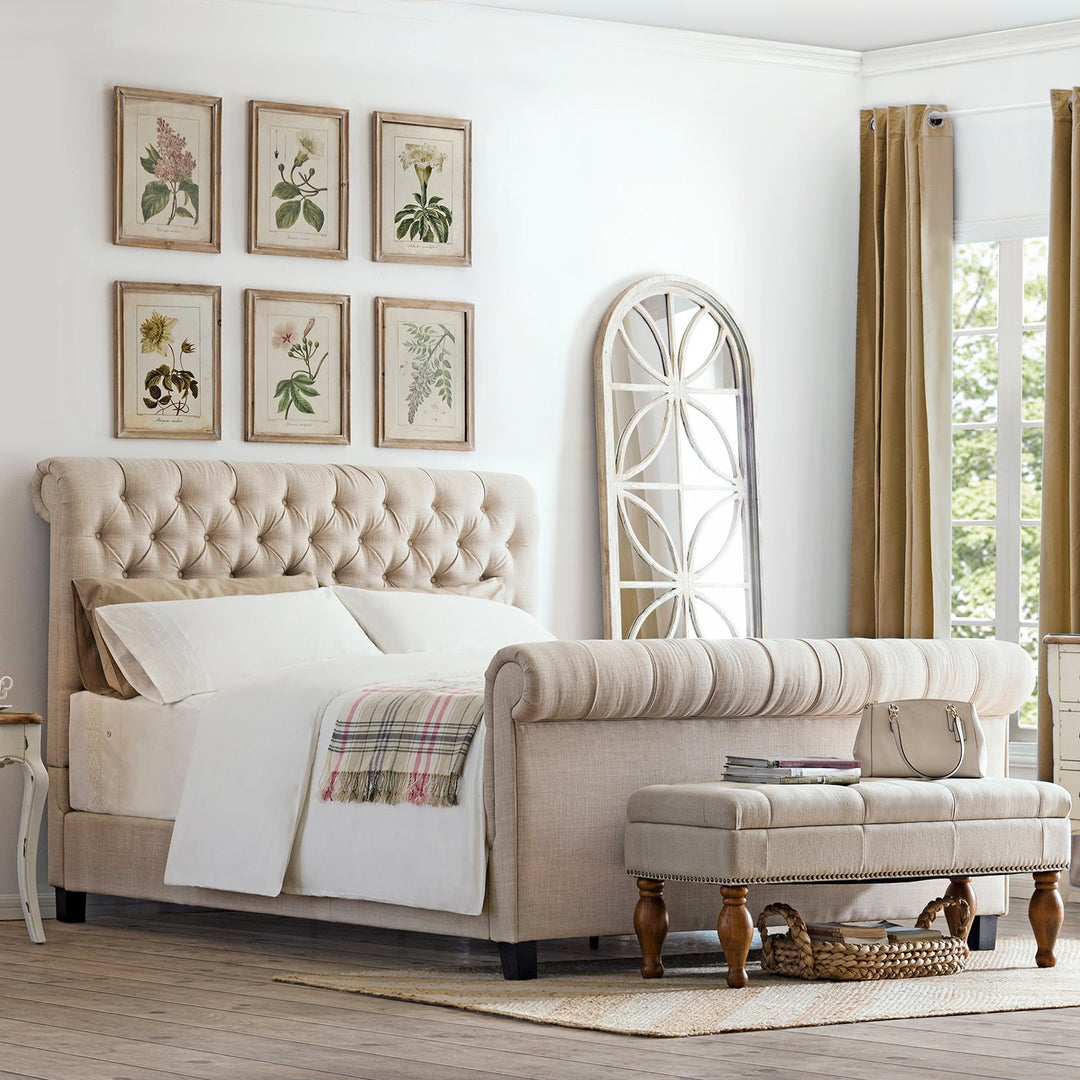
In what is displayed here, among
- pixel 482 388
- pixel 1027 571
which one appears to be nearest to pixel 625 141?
pixel 482 388

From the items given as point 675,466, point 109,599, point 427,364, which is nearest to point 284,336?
point 427,364

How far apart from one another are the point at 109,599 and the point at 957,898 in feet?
8.00

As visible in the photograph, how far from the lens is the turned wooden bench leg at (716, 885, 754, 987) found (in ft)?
12.5

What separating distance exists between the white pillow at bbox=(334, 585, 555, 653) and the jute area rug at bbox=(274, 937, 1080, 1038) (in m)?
1.28

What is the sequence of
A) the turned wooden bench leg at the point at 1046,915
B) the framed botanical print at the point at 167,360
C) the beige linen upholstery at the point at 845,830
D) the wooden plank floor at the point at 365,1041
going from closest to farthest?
the wooden plank floor at the point at 365,1041
the beige linen upholstery at the point at 845,830
the turned wooden bench leg at the point at 1046,915
the framed botanical print at the point at 167,360

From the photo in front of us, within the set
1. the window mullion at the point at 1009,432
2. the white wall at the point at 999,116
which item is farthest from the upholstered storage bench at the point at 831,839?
the white wall at the point at 999,116

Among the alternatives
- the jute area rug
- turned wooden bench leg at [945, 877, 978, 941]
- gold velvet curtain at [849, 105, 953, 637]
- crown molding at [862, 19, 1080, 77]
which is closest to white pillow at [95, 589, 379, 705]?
the jute area rug

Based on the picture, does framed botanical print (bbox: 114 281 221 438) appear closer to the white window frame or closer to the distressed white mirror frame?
the distressed white mirror frame

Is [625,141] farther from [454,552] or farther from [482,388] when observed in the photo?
[454,552]

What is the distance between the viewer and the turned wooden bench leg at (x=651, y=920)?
3957 mm

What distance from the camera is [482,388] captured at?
625 cm

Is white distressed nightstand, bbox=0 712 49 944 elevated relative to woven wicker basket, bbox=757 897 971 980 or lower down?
elevated

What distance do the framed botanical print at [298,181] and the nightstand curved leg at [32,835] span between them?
189 centimetres

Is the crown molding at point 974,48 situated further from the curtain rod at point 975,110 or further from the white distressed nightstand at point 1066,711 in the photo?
the white distressed nightstand at point 1066,711
